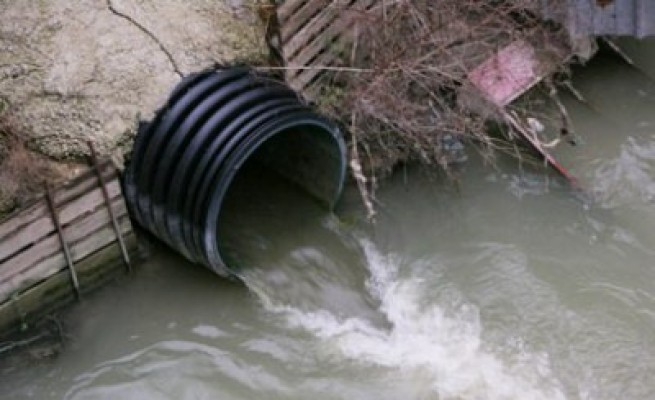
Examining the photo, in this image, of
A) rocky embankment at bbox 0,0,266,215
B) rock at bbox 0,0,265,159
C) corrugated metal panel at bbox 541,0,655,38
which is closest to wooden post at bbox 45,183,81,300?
rocky embankment at bbox 0,0,266,215

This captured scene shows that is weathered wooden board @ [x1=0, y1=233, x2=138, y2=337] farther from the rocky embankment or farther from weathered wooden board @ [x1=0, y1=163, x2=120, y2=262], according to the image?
the rocky embankment

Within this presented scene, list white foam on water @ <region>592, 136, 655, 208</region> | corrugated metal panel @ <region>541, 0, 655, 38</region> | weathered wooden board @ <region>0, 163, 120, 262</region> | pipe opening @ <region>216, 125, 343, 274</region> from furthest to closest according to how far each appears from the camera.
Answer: corrugated metal panel @ <region>541, 0, 655, 38</region> → white foam on water @ <region>592, 136, 655, 208</region> → pipe opening @ <region>216, 125, 343, 274</region> → weathered wooden board @ <region>0, 163, 120, 262</region>

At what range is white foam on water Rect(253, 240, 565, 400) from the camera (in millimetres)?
5031

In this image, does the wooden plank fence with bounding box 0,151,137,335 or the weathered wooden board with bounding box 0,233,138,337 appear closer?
the wooden plank fence with bounding box 0,151,137,335

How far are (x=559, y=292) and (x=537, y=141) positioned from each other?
100cm

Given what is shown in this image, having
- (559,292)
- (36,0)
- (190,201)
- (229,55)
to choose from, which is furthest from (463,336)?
(36,0)

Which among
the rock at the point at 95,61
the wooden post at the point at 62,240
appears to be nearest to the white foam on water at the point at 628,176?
the rock at the point at 95,61

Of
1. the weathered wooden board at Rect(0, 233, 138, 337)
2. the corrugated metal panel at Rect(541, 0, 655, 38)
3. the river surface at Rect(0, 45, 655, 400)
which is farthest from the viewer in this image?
the corrugated metal panel at Rect(541, 0, 655, 38)

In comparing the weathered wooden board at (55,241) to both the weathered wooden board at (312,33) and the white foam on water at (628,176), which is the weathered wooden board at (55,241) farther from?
the white foam on water at (628,176)

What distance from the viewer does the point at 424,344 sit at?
5.27m

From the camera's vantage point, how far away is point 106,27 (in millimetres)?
5438

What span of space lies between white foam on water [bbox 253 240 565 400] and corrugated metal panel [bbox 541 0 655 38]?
1941 millimetres

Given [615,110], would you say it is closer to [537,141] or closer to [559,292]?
[537,141]

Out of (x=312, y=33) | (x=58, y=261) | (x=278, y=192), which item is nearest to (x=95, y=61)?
(x=58, y=261)
